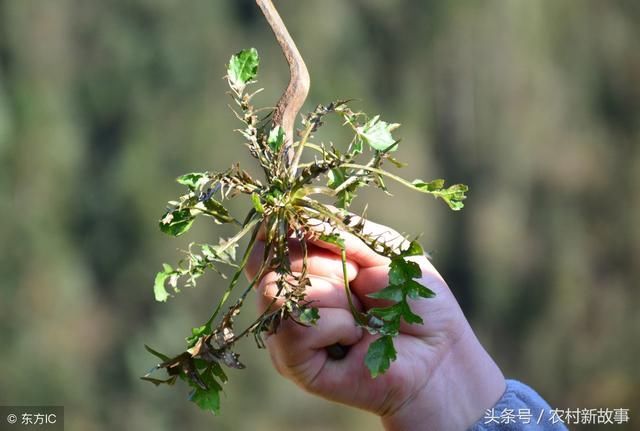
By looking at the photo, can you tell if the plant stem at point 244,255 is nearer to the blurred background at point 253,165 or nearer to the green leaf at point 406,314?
the green leaf at point 406,314

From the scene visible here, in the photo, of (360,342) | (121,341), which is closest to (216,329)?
(360,342)

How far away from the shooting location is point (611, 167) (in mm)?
4711

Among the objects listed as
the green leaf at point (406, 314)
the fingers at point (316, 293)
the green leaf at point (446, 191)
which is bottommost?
the green leaf at point (406, 314)

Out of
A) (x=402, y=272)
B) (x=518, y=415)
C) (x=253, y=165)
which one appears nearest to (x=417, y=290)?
(x=402, y=272)

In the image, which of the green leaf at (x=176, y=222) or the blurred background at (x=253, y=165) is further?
the blurred background at (x=253, y=165)

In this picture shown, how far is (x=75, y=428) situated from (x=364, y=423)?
1.42m

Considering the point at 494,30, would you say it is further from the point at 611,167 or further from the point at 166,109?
the point at 166,109

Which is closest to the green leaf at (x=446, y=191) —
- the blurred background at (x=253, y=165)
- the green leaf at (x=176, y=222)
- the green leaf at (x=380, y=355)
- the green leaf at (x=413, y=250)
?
the green leaf at (x=413, y=250)

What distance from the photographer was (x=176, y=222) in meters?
1.23

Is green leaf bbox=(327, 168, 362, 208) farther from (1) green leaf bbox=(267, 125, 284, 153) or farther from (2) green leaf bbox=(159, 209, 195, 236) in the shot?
(2) green leaf bbox=(159, 209, 195, 236)

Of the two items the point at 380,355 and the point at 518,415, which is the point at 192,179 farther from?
the point at 518,415

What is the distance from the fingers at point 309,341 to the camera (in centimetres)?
126

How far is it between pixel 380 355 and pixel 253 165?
124 inches

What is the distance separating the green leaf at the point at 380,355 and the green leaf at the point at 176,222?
0.98 ft
